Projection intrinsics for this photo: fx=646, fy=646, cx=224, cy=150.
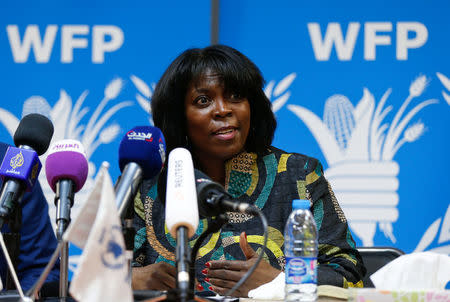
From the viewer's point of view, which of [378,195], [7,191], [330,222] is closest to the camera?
[7,191]

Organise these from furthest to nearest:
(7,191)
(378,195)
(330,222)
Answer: (378,195) → (330,222) → (7,191)

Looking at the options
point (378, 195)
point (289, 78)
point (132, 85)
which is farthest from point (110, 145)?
point (378, 195)

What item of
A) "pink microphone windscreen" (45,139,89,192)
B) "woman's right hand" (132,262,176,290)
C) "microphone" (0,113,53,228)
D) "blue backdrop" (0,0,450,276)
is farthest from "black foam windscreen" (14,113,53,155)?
"blue backdrop" (0,0,450,276)

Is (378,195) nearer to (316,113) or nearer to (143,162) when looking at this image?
(316,113)

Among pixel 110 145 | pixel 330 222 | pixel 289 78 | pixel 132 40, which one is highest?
pixel 132 40

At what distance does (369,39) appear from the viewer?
3.11 meters

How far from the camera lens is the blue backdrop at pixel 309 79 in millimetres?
3062

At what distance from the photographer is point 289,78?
3129 millimetres

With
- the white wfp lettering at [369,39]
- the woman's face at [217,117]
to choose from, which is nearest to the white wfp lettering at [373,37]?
the white wfp lettering at [369,39]

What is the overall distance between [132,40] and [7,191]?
2.06 meters

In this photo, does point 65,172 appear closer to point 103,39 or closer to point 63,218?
point 63,218

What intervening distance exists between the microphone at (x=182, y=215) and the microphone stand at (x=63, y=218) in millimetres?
209

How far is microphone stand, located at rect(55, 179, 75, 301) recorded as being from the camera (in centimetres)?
121

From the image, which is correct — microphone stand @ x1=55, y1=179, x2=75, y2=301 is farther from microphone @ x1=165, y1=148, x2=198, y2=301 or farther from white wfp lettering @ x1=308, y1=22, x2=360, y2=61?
white wfp lettering @ x1=308, y1=22, x2=360, y2=61
